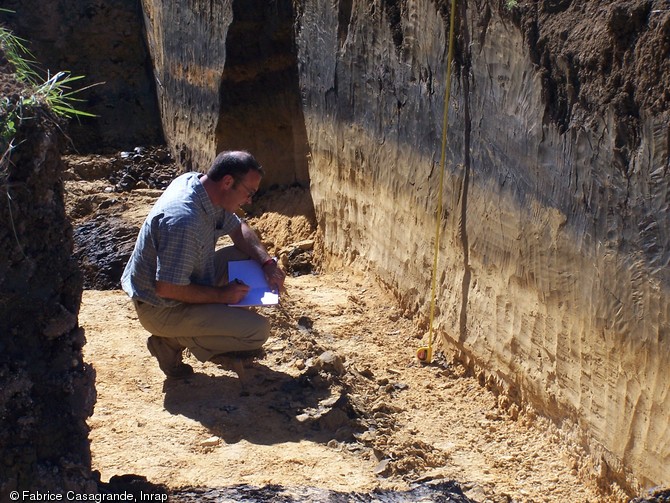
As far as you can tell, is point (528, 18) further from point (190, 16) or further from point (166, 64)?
point (166, 64)

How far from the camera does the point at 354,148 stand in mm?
6234

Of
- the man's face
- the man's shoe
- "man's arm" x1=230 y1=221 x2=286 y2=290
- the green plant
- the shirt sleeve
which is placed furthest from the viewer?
"man's arm" x1=230 y1=221 x2=286 y2=290

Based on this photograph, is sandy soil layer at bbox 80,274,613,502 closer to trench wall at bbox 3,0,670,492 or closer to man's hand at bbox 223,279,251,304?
trench wall at bbox 3,0,670,492

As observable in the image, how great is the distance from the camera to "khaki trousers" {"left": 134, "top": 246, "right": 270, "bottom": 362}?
450cm

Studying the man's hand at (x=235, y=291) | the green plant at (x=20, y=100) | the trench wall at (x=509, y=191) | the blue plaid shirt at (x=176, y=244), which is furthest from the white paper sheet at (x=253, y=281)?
the green plant at (x=20, y=100)

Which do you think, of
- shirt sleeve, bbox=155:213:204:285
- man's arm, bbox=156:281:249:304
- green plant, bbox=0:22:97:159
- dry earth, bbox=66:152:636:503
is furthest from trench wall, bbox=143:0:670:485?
green plant, bbox=0:22:97:159

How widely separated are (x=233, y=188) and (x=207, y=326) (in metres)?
0.68

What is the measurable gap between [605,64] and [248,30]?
15.2 feet

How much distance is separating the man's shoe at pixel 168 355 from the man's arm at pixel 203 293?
1.11 feet

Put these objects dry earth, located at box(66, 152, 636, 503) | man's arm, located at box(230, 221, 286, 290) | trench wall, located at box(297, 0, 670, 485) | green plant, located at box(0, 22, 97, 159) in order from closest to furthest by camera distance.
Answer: green plant, located at box(0, 22, 97, 159), trench wall, located at box(297, 0, 670, 485), dry earth, located at box(66, 152, 636, 503), man's arm, located at box(230, 221, 286, 290)

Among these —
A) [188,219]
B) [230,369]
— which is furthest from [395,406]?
[188,219]

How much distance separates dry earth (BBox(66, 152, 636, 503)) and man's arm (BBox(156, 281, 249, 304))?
17.4 inches

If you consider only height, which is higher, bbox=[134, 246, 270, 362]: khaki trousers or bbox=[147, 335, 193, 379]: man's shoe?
bbox=[134, 246, 270, 362]: khaki trousers

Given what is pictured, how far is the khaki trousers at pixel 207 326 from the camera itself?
14.8 ft
